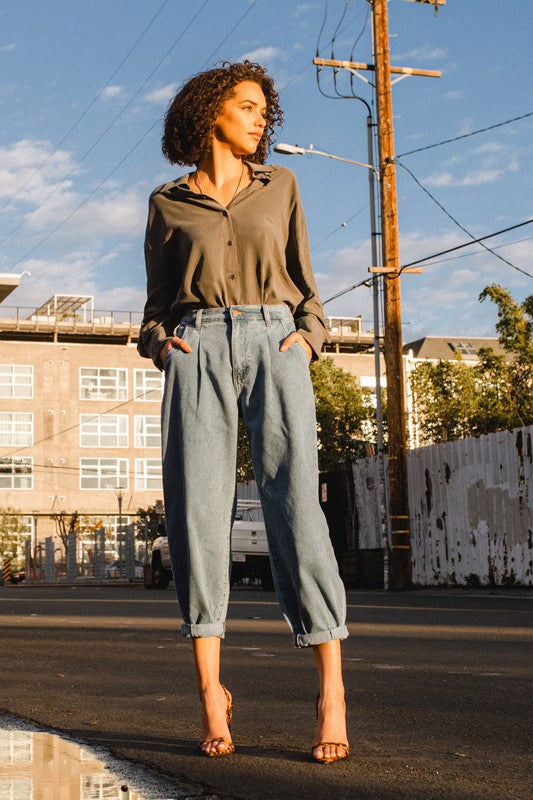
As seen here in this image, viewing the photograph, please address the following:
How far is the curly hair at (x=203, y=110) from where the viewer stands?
13.3 feet

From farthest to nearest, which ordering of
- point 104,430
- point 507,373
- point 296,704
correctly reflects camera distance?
point 104,430, point 507,373, point 296,704

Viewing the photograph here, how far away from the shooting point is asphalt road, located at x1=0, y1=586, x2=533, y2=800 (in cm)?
309

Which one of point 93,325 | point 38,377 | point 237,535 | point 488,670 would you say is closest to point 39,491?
point 38,377

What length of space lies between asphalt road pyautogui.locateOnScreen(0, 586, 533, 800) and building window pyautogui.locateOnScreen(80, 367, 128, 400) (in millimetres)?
73345

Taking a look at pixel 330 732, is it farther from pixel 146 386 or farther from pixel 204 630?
pixel 146 386

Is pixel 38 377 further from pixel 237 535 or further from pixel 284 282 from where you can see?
pixel 284 282

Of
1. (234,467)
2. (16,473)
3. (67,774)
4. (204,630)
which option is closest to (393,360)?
(234,467)

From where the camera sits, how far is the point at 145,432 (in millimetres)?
83188

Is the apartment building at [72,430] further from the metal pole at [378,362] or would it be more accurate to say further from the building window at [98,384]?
the metal pole at [378,362]

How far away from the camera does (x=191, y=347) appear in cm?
372

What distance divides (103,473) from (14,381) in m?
8.35

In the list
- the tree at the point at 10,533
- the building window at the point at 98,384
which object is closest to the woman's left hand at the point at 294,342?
the tree at the point at 10,533

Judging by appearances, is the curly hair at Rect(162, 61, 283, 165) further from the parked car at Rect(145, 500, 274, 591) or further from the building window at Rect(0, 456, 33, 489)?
the building window at Rect(0, 456, 33, 489)

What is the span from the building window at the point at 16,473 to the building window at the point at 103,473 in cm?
346
